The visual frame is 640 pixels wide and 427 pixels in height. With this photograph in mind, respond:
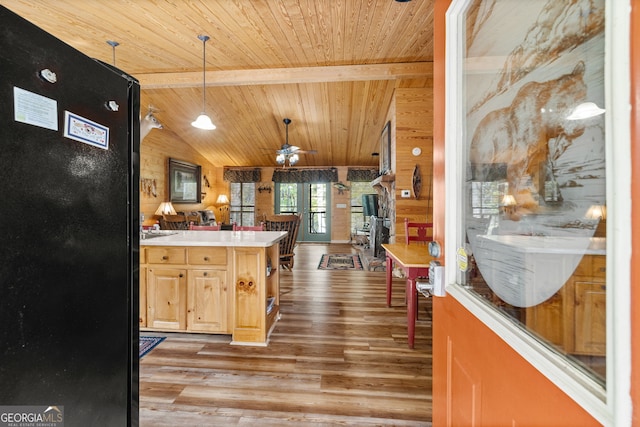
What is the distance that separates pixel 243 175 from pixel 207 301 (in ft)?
23.8

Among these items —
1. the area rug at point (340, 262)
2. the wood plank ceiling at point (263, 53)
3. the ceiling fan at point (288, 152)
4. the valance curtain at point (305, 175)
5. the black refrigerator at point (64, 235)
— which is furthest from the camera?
the valance curtain at point (305, 175)

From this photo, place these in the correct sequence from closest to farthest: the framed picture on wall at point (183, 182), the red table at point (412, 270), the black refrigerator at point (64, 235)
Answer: the black refrigerator at point (64, 235) < the red table at point (412, 270) < the framed picture on wall at point (183, 182)

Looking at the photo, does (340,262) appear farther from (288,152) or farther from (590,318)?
(590,318)

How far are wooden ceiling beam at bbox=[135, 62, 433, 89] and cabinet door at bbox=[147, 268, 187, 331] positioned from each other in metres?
3.14

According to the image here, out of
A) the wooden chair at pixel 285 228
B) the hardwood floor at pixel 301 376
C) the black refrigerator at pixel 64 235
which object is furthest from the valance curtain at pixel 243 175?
the black refrigerator at pixel 64 235

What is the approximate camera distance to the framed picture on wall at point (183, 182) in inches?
268

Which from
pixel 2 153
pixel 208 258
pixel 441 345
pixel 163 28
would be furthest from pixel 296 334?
pixel 163 28

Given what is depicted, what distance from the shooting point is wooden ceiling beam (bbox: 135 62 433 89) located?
395cm

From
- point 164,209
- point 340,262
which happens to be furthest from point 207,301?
point 164,209

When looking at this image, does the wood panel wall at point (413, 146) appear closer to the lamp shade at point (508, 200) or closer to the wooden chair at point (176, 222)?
the wooden chair at point (176, 222)

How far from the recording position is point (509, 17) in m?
A: 0.67

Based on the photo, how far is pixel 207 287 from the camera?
2455 millimetres

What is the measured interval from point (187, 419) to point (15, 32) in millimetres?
1833

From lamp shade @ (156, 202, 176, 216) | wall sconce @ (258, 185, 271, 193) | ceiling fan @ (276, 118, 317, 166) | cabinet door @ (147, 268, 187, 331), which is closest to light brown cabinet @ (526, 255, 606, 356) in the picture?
cabinet door @ (147, 268, 187, 331)
